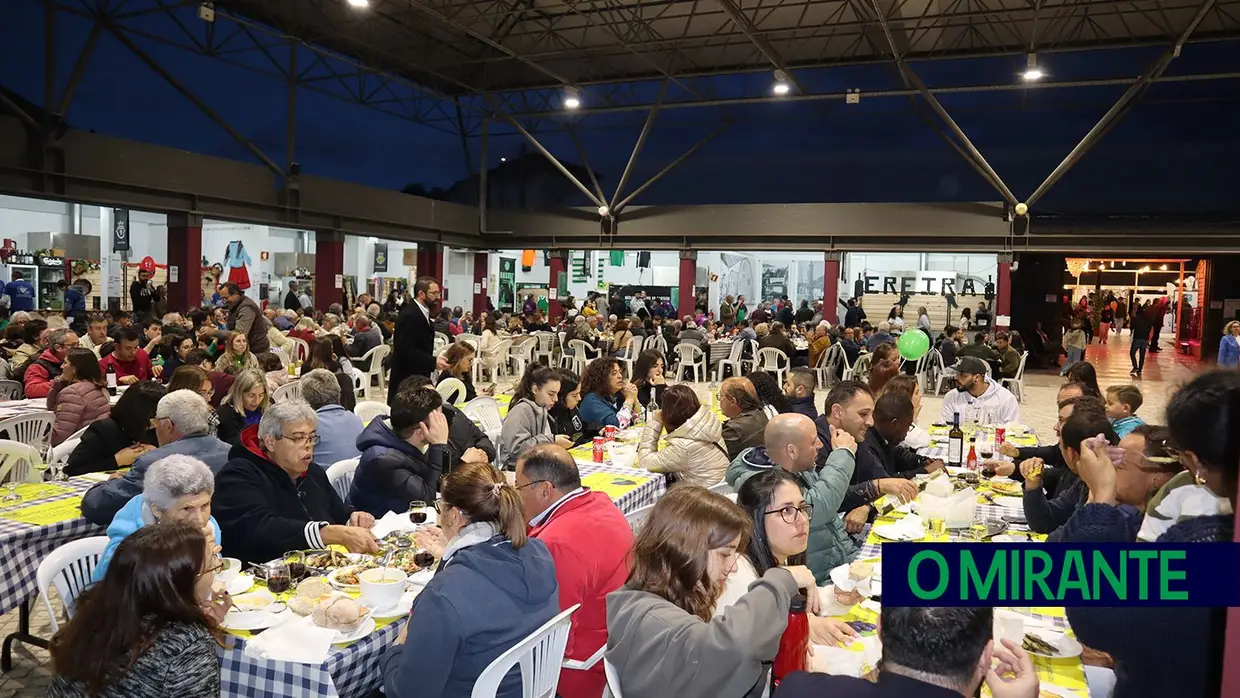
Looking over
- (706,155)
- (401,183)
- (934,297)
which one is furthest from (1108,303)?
(401,183)

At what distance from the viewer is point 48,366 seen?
22.3ft

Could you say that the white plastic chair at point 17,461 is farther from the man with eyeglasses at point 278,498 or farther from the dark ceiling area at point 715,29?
the dark ceiling area at point 715,29

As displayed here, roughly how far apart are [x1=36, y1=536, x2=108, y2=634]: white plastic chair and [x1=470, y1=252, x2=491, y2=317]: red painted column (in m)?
18.3

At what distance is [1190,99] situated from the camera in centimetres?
1695

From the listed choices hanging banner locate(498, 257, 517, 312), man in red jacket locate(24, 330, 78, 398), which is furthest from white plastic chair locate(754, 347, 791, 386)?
hanging banner locate(498, 257, 517, 312)

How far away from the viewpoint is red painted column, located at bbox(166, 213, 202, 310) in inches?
555

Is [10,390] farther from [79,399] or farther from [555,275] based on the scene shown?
[555,275]

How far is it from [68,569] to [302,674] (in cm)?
118

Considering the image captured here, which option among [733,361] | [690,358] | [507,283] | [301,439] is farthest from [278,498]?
[507,283]

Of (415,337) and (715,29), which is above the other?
(715,29)

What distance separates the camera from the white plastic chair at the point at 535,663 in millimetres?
2088

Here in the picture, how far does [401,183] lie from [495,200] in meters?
7.13

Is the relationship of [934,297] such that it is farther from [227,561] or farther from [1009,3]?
[227,561]

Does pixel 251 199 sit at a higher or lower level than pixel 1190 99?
lower
